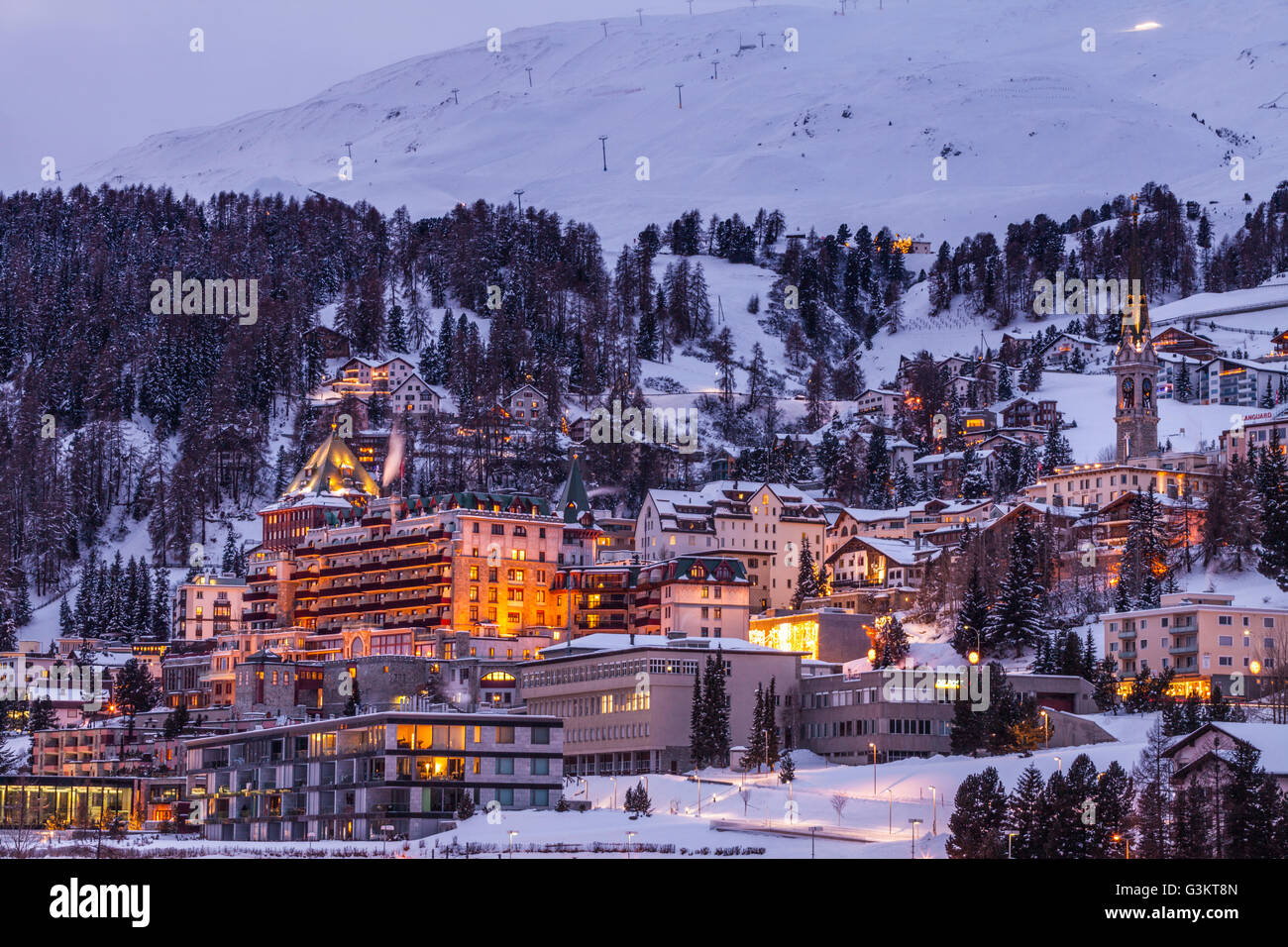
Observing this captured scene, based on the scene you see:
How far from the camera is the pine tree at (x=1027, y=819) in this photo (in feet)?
263

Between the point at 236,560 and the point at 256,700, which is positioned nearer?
the point at 256,700

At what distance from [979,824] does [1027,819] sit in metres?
2.23

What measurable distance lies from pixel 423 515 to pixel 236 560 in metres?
28.1

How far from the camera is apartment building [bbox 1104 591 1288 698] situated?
4734 inches

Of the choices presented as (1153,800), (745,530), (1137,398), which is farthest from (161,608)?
(1153,800)

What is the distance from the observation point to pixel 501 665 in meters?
148

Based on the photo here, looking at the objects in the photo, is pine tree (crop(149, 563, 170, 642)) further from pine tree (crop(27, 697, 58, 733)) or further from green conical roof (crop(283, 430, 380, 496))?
pine tree (crop(27, 697, 58, 733))

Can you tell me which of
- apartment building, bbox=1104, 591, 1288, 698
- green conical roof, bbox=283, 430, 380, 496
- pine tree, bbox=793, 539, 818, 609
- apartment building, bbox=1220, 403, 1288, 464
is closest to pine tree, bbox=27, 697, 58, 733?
green conical roof, bbox=283, 430, 380, 496

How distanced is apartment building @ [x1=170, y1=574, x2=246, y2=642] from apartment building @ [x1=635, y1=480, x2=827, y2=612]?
3584cm
